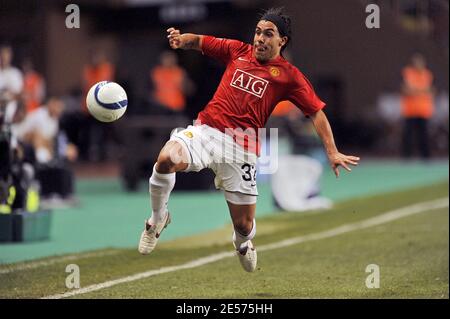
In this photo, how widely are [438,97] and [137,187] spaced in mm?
→ 15211

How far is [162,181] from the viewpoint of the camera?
26.6 ft

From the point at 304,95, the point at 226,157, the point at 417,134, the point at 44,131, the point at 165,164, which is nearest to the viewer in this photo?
the point at 165,164

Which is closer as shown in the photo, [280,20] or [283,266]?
[280,20]

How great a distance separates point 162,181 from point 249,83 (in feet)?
3.43

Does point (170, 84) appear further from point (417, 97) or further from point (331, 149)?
point (331, 149)

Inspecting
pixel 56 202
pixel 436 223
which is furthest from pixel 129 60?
pixel 436 223

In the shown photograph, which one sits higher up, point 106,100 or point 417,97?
point 106,100

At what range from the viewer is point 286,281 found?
9.75m

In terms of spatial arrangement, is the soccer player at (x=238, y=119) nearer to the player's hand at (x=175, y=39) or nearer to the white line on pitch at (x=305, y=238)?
the player's hand at (x=175, y=39)

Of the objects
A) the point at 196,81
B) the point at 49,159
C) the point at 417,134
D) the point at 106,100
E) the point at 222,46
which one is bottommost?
the point at 417,134

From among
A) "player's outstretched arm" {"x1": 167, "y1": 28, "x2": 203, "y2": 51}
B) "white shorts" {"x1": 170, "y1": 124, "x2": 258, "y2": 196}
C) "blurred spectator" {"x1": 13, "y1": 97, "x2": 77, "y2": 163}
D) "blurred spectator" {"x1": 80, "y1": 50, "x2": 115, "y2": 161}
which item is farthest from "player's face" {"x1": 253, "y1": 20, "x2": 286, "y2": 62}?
"blurred spectator" {"x1": 80, "y1": 50, "x2": 115, "y2": 161}

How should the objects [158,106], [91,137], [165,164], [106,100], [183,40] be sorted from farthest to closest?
[91,137], [158,106], [183,40], [165,164], [106,100]

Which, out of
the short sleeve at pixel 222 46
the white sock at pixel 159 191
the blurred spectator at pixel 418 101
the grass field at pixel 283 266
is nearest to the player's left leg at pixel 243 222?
the grass field at pixel 283 266

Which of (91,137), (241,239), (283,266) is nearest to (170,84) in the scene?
(91,137)
